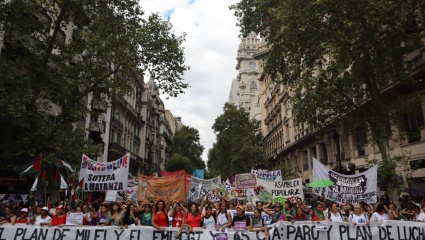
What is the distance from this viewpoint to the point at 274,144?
54750 millimetres

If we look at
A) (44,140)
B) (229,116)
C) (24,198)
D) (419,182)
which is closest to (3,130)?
(44,140)

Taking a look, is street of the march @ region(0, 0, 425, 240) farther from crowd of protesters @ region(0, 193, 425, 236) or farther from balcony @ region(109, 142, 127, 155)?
balcony @ region(109, 142, 127, 155)

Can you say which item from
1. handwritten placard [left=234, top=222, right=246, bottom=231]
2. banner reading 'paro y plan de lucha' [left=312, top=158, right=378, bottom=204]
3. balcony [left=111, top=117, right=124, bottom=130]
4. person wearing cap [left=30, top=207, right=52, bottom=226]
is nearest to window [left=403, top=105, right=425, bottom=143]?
banner reading 'paro y plan de lucha' [left=312, top=158, right=378, bottom=204]

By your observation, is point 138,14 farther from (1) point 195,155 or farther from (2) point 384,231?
(1) point 195,155

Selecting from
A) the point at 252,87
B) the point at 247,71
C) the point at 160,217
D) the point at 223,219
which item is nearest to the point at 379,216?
the point at 223,219

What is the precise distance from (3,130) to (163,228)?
1266cm

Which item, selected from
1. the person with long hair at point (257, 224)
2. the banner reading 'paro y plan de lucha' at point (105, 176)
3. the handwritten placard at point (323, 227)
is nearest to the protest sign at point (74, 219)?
the banner reading 'paro y plan de lucha' at point (105, 176)

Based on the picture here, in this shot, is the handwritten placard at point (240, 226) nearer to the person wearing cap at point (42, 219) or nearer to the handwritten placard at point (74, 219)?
the handwritten placard at point (74, 219)

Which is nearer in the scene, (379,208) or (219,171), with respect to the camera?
(379,208)

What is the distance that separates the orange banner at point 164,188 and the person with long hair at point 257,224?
584 centimetres

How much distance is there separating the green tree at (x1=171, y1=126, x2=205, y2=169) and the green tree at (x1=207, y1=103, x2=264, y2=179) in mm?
23271

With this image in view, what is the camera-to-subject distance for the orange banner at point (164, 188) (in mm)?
14250

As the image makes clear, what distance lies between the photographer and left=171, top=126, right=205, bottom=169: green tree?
80875 millimetres

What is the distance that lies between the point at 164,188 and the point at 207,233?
648 centimetres
